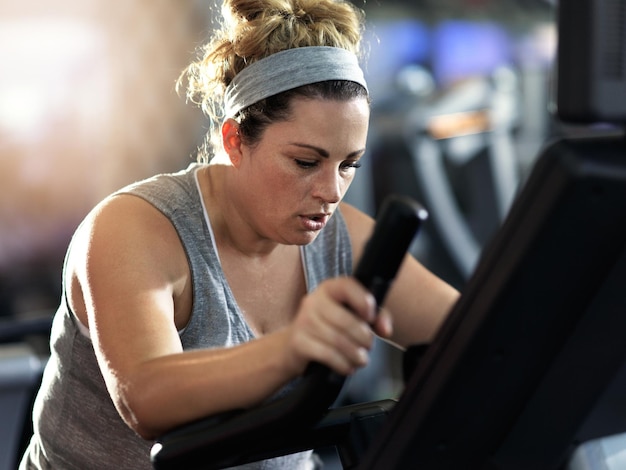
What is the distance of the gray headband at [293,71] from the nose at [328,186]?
132mm

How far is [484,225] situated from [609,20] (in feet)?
15.1

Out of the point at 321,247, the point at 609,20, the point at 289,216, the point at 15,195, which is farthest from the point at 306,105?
the point at 15,195

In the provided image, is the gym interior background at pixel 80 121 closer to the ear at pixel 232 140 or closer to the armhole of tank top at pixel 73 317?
the ear at pixel 232 140

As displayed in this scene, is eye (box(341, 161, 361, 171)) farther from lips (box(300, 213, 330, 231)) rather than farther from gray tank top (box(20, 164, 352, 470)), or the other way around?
gray tank top (box(20, 164, 352, 470))

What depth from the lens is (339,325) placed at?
30.0 inches

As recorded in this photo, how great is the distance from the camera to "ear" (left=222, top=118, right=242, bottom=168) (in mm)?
1403

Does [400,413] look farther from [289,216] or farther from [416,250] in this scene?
[416,250]

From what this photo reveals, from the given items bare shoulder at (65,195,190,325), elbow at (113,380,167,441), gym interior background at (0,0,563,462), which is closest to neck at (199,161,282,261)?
bare shoulder at (65,195,190,325)

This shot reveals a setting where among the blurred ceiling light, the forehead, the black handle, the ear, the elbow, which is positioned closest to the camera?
the black handle

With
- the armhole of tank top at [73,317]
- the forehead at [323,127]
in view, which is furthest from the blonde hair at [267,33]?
the armhole of tank top at [73,317]

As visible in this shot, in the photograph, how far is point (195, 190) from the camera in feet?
4.72

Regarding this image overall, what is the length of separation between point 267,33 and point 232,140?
17 cm

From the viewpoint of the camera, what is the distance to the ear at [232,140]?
55.2 inches

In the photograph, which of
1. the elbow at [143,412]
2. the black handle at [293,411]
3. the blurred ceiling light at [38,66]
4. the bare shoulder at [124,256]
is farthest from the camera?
the blurred ceiling light at [38,66]
